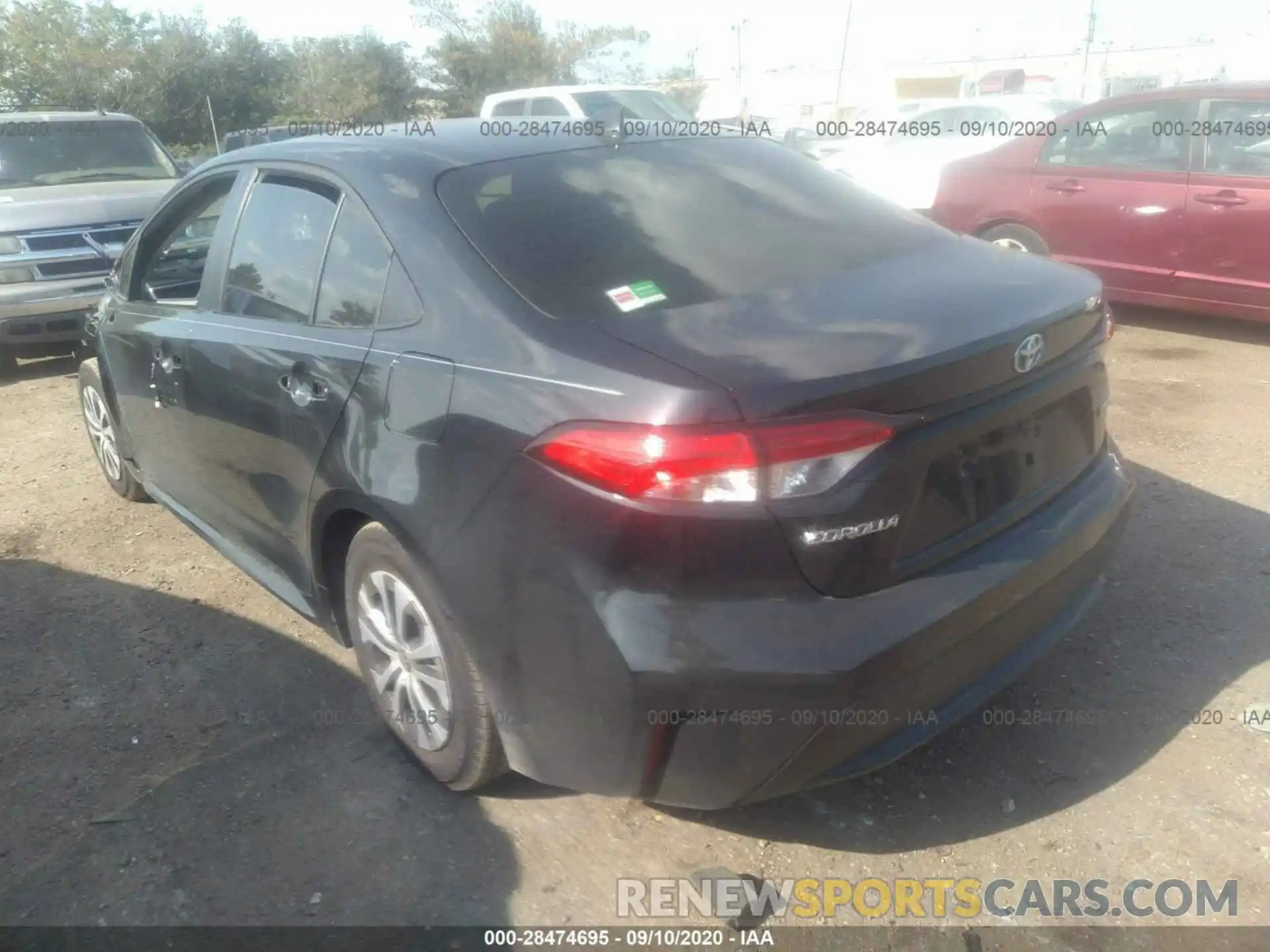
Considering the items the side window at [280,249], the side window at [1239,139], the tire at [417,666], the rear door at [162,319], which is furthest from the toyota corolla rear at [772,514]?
the side window at [1239,139]

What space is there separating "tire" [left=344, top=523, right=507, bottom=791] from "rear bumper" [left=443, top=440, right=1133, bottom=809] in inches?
4.4

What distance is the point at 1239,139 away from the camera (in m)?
6.29

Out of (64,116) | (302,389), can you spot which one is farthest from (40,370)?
(302,389)

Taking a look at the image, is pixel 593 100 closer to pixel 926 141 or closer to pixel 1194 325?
pixel 926 141

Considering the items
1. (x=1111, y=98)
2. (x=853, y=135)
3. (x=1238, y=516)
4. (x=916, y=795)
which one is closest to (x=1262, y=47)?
(x=853, y=135)

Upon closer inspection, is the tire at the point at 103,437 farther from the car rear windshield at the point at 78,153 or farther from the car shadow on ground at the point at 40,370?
the car rear windshield at the point at 78,153

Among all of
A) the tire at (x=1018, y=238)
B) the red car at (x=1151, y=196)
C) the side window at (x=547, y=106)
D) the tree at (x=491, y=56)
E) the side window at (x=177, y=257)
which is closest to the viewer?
the side window at (x=177, y=257)

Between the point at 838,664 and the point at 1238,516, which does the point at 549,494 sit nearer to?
the point at 838,664

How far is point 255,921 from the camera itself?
2473 millimetres

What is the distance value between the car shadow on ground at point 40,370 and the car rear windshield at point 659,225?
6.49 m

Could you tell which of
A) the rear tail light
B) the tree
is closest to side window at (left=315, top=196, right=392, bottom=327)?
the rear tail light

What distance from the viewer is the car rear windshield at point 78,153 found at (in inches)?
333

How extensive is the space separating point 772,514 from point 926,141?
489 inches

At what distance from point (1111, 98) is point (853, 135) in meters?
8.68
